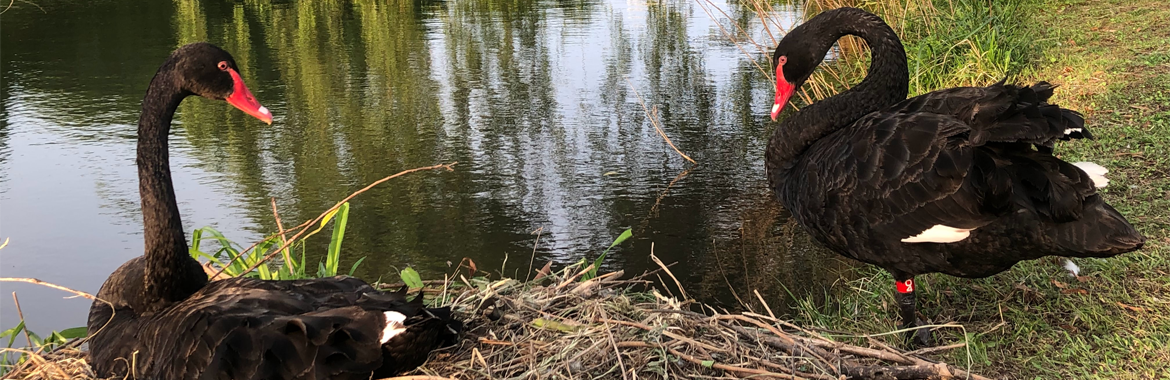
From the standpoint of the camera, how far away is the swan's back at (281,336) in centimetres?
235

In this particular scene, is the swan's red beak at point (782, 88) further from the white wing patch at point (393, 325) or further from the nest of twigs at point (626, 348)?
the white wing patch at point (393, 325)

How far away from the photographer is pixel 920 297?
3.91 m

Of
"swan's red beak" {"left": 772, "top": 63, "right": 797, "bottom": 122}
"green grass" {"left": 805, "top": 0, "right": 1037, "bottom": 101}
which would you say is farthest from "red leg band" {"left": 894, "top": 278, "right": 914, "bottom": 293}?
"green grass" {"left": 805, "top": 0, "right": 1037, "bottom": 101}

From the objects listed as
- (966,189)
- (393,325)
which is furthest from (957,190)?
(393,325)

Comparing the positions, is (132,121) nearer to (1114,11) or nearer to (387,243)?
(387,243)

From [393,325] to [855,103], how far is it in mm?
2216

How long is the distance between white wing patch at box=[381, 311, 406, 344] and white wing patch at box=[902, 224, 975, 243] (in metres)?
1.78

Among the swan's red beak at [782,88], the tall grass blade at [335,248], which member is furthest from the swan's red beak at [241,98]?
the swan's red beak at [782,88]

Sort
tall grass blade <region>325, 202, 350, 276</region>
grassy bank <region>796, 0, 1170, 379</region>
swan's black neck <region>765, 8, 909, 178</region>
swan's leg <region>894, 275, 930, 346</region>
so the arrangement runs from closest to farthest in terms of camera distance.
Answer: grassy bank <region>796, 0, 1170, 379</region> → swan's leg <region>894, 275, 930, 346</region> → swan's black neck <region>765, 8, 909, 178</region> → tall grass blade <region>325, 202, 350, 276</region>

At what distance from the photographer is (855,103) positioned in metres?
3.67

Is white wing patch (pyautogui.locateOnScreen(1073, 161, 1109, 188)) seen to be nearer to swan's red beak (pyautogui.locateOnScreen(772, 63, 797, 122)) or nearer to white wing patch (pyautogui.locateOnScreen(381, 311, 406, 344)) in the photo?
swan's red beak (pyautogui.locateOnScreen(772, 63, 797, 122))

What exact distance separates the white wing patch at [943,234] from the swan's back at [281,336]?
5.39 feet

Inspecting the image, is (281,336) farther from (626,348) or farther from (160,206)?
(626,348)

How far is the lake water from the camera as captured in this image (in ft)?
16.6
